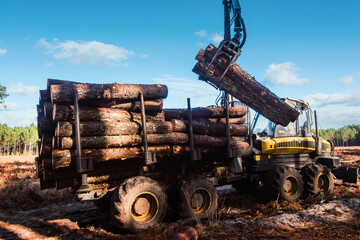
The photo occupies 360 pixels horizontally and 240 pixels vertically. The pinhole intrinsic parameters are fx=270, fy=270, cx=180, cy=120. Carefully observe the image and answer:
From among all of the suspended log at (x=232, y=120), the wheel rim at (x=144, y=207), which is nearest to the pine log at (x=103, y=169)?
the wheel rim at (x=144, y=207)

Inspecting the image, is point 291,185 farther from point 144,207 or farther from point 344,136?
point 344,136

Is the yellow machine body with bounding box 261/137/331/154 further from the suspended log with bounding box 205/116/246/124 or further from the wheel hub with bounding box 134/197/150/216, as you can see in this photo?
the wheel hub with bounding box 134/197/150/216

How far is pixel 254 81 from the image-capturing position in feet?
27.3

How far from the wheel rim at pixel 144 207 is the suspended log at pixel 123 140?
122cm

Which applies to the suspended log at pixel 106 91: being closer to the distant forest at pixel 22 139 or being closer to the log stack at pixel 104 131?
the log stack at pixel 104 131

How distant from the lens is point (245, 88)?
27.5 ft

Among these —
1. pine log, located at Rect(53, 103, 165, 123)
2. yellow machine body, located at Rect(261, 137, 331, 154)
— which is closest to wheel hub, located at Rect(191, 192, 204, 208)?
pine log, located at Rect(53, 103, 165, 123)

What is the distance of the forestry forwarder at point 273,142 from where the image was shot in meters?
8.07

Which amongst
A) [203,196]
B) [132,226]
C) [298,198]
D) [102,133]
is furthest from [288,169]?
[102,133]

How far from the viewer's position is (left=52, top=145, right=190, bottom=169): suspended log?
554 cm

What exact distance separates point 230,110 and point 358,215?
4.40 meters

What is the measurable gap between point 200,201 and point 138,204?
1753 mm

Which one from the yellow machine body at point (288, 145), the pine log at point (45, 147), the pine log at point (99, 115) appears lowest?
the yellow machine body at point (288, 145)

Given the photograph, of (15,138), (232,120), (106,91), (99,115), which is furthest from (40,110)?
(15,138)
